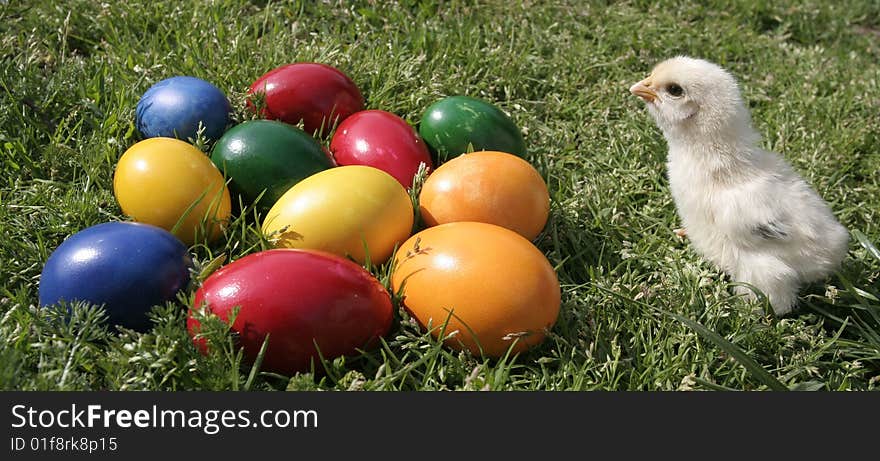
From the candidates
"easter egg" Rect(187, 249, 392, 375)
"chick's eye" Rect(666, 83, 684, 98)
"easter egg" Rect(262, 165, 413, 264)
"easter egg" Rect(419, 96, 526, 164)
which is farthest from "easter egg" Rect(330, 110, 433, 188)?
"chick's eye" Rect(666, 83, 684, 98)

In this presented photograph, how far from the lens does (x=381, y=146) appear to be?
2.93 metres

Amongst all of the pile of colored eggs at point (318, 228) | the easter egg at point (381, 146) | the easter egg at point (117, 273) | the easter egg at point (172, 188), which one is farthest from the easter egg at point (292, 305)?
the easter egg at point (381, 146)

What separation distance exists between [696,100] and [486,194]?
900 millimetres

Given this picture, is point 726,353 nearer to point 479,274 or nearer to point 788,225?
point 788,225

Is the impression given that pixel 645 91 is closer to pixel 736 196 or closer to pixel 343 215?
A: pixel 736 196

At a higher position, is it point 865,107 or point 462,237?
point 462,237

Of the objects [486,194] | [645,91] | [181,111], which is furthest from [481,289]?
[181,111]

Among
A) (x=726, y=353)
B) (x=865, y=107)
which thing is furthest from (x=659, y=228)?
(x=865, y=107)

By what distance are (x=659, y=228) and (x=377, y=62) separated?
1.62 meters

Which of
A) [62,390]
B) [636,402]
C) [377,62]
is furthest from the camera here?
[377,62]

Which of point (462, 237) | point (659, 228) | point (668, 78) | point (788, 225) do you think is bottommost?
point (659, 228)

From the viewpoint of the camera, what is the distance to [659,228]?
3.26 meters

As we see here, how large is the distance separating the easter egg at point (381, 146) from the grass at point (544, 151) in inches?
18.0

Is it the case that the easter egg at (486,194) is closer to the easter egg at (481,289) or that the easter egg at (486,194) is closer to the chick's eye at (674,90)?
the easter egg at (481,289)
